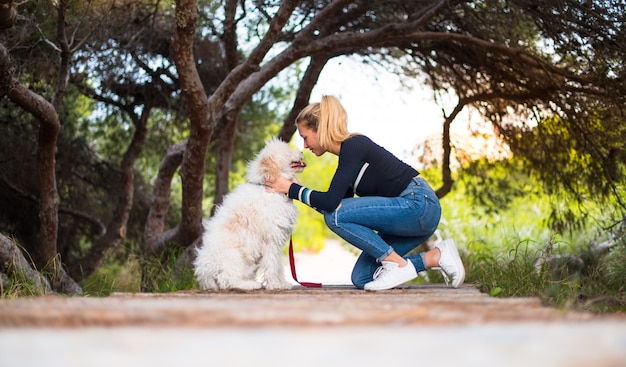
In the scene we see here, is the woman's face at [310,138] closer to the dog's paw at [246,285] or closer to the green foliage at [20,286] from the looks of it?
the dog's paw at [246,285]

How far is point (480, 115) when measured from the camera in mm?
8625

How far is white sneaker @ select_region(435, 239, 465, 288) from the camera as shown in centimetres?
478

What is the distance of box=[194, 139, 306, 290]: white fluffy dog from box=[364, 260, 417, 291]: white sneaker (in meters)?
0.60

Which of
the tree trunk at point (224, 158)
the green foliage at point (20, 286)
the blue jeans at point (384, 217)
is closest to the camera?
the blue jeans at point (384, 217)

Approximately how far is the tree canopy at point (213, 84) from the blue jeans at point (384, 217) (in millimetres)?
2158

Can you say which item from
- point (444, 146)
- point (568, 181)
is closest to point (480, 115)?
point (444, 146)

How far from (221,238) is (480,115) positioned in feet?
16.6

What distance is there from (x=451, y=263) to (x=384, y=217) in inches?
24.0

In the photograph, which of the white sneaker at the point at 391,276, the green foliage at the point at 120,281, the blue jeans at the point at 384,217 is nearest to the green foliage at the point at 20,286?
the green foliage at the point at 120,281

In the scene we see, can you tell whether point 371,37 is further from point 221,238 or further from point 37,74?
point 37,74

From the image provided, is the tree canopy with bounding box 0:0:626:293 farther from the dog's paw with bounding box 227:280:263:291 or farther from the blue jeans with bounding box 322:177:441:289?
the dog's paw with bounding box 227:280:263:291

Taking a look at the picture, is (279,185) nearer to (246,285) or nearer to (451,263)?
(246,285)

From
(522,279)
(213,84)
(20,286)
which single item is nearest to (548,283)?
(522,279)

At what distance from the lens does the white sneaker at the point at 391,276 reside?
4445 mm
